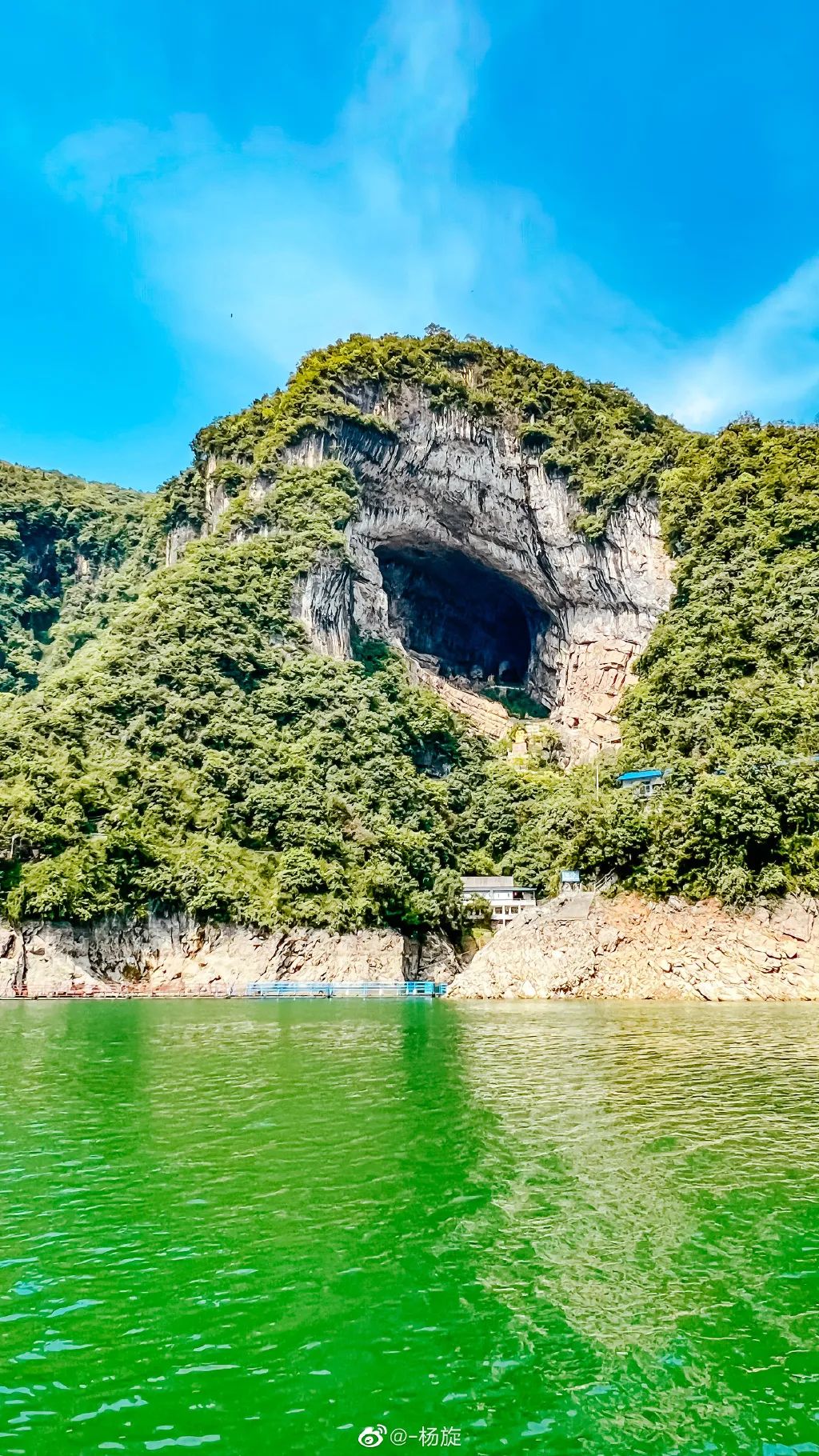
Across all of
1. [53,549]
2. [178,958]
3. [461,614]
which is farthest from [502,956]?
[53,549]

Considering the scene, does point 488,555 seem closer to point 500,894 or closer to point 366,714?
point 366,714

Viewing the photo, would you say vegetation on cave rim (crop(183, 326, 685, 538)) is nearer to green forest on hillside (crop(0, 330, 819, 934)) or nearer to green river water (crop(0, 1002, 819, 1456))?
green forest on hillside (crop(0, 330, 819, 934))

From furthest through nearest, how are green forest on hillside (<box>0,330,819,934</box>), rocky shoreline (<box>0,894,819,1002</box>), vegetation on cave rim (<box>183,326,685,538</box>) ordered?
vegetation on cave rim (<box>183,326,685,538</box>)
green forest on hillside (<box>0,330,819,934</box>)
rocky shoreline (<box>0,894,819,1002</box>)

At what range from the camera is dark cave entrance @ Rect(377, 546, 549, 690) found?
81.0 meters

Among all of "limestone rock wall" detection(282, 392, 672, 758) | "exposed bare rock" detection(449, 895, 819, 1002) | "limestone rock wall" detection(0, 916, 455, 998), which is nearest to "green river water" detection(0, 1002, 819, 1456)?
"exposed bare rock" detection(449, 895, 819, 1002)

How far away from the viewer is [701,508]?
2606 inches

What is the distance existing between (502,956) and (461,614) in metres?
48.9

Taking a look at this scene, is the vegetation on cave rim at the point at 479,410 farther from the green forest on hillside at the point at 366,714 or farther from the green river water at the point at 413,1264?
the green river water at the point at 413,1264

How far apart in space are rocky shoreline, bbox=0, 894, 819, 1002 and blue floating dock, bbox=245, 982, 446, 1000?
3.04ft

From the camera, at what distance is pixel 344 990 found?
153ft

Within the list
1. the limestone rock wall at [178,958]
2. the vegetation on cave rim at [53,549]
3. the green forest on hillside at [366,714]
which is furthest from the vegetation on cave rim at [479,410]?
the limestone rock wall at [178,958]

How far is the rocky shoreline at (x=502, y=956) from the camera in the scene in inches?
1427

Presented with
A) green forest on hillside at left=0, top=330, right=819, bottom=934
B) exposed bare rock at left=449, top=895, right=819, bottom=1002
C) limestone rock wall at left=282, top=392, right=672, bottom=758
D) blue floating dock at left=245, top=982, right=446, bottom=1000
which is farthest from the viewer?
limestone rock wall at left=282, top=392, right=672, bottom=758

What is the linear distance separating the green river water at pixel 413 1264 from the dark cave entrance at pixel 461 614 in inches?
2632
